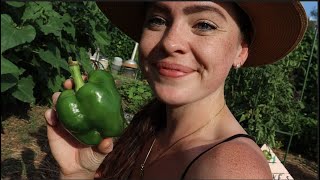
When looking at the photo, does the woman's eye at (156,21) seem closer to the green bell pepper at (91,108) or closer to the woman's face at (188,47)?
the woman's face at (188,47)

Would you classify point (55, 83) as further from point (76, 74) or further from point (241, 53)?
point (241, 53)

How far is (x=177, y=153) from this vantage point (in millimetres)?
1626

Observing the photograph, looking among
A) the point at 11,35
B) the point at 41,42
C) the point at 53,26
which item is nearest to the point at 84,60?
the point at 41,42

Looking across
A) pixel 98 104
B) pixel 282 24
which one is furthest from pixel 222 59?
pixel 98 104

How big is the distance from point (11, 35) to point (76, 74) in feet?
6.00

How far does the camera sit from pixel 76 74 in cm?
168

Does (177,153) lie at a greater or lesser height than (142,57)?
lesser

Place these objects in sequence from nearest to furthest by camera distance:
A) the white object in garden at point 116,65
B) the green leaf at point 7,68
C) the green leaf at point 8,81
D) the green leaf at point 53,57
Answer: the green leaf at point 7,68, the green leaf at point 8,81, the green leaf at point 53,57, the white object in garden at point 116,65

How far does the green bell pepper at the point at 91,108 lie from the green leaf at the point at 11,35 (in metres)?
1.70

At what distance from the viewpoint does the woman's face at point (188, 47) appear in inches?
54.2

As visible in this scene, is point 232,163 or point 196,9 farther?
point 196,9

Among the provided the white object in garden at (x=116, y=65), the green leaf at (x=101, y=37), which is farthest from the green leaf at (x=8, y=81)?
the white object in garden at (x=116, y=65)

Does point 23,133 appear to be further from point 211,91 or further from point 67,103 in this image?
point 211,91

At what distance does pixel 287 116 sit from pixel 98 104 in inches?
150
